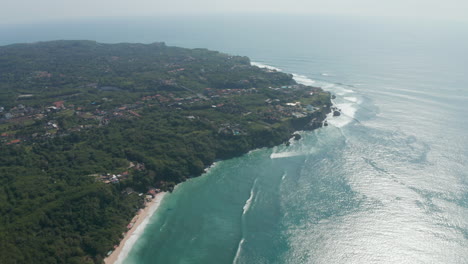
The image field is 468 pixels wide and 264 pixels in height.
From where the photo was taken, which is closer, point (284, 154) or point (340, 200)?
point (340, 200)

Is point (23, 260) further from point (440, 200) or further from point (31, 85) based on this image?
point (31, 85)

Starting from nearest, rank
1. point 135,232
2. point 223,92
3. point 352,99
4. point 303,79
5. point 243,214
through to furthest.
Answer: point 135,232 → point 243,214 → point 223,92 → point 352,99 → point 303,79

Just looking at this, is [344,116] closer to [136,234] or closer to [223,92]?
[223,92]

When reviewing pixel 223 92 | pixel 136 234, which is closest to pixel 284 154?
pixel 136 234

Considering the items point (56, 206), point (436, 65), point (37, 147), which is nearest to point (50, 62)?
point (37, 147)

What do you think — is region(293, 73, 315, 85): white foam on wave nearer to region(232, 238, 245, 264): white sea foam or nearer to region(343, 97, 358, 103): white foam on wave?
region(343, 97, 358, 103): white foam on wave

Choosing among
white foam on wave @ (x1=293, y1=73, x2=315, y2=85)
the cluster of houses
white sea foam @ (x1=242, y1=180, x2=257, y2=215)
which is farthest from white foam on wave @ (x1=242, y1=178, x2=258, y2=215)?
white foam on wave @ (x1=293, y1=73, x2=315, y2=85)
